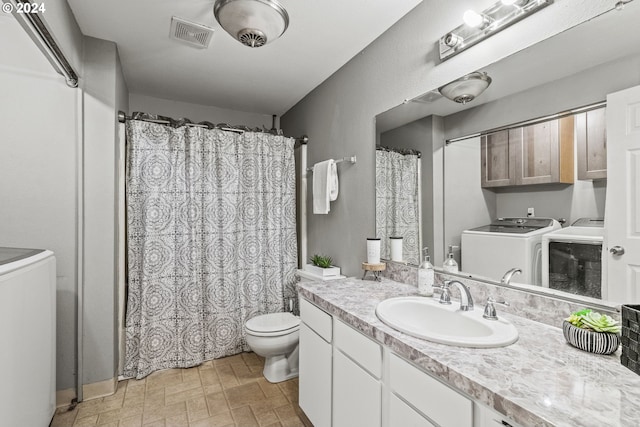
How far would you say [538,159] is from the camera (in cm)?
128

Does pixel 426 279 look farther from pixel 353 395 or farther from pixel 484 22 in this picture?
pixel 484 22

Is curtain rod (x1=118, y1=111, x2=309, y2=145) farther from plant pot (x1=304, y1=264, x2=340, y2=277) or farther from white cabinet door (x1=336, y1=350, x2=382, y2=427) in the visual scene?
white cabinet door (x1=336, y1=350, x2=382, y2=427)

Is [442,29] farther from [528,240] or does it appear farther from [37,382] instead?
[37,382]

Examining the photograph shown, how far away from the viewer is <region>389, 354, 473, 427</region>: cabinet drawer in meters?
0.86

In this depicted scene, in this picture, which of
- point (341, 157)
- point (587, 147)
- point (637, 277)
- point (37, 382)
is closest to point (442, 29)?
point (587, 147)

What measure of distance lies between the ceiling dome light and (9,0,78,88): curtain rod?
2.53ft

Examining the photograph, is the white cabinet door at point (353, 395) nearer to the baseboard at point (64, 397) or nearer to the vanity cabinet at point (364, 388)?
the vanity cabinet at point (364, 388)

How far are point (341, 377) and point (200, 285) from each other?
1621 millimetres

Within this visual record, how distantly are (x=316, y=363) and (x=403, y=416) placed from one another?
2.30ft

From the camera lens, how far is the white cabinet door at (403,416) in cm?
99

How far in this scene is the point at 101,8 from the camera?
1.80 metres

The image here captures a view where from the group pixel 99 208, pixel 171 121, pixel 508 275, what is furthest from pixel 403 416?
pixel 171 121

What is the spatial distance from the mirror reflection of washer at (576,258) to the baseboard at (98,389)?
2.64 metres

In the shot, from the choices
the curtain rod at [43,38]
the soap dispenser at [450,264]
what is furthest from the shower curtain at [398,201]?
the curtain rod at [43,38]
